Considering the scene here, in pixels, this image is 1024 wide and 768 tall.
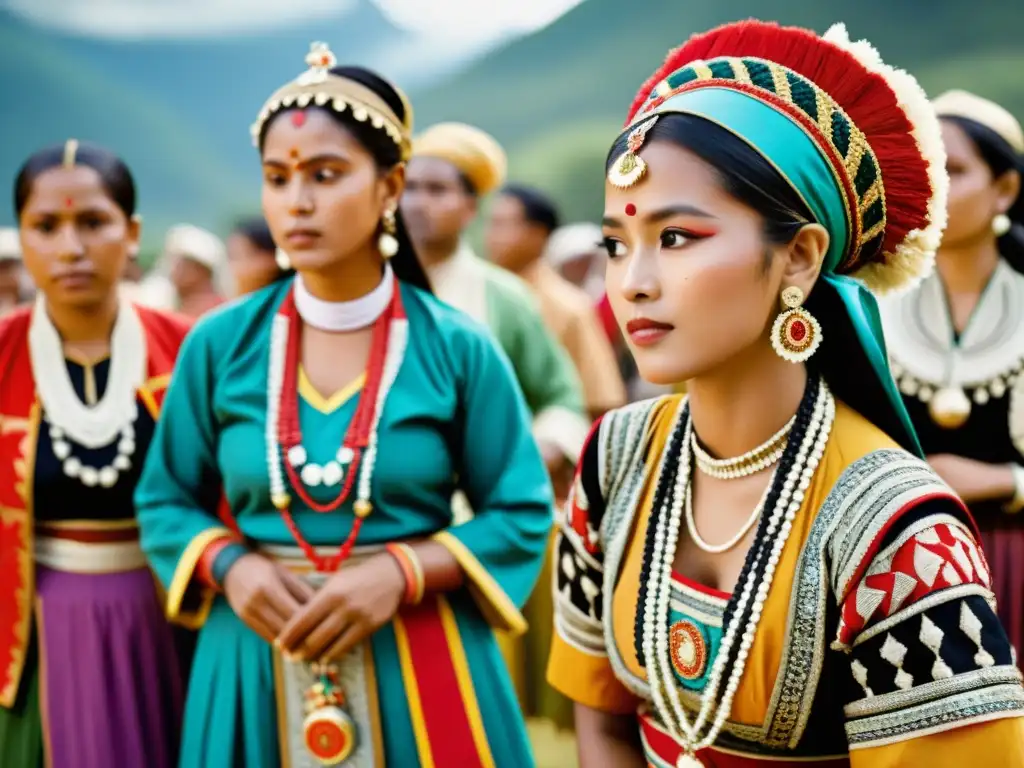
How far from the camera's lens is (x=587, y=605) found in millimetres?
1806

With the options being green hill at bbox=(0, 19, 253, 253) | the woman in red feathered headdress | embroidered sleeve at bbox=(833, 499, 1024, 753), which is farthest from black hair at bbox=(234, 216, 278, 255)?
green hill at bbox=(0, 19, 253, 253)

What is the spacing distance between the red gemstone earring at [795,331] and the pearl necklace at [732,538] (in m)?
0.18

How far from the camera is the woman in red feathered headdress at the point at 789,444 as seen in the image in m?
1.38

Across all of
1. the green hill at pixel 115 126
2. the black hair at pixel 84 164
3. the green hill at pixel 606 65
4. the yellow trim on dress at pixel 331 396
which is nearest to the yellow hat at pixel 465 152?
the black hair at pixel 84 164

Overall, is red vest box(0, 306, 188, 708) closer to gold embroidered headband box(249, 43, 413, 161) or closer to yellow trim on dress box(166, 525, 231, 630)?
yellow trim on dress box(166, 525, 231, 630)

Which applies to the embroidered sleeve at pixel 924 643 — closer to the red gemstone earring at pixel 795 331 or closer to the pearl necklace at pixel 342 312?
the red gemstone earring at pixel 795 331

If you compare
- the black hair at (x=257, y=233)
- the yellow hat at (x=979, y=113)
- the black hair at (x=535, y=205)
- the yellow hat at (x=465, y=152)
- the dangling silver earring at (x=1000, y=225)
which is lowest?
the dangling silver earring at (x=1000, y=225)

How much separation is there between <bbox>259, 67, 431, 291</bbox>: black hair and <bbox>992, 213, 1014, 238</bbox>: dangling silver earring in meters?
1.70

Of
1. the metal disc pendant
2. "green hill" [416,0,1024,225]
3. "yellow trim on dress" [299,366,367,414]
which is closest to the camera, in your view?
"yellow trim on dress" [299,366,367,414]

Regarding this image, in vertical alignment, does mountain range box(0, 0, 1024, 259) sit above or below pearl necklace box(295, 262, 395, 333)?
above

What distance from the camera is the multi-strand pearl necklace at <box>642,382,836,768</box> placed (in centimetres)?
151

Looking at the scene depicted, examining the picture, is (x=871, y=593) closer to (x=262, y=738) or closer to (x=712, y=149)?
(x=712, y=149)

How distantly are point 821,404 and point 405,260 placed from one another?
1.30m

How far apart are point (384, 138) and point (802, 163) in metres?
1.22
